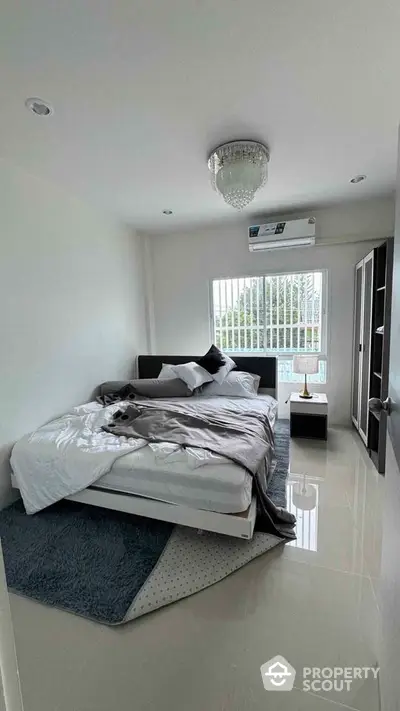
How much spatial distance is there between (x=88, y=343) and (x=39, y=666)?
99.6 inches

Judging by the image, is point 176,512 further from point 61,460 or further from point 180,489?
point 61,460

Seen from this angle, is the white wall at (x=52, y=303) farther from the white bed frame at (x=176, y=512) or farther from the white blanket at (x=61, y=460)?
the white bed frame at (x=176, y=512)

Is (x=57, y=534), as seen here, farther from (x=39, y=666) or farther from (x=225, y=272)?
Answer: (x=225, y=272)

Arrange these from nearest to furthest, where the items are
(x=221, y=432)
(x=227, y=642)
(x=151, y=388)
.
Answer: (x=227, y=642) → (x=221, y=432) → (x=151, y=388)

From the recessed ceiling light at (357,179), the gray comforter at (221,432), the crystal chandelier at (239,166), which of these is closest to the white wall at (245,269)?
the recessed ceiling light at (357,179)

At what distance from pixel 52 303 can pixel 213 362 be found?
5.86 ft

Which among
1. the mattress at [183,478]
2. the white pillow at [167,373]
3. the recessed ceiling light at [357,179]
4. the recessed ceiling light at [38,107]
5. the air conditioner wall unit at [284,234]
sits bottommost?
the mattress at [183,478]

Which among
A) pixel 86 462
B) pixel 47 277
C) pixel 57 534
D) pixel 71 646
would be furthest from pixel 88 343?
pixel 71 646

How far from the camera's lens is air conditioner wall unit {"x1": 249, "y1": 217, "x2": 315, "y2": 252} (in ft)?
11.8

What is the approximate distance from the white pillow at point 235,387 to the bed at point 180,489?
4.85ft

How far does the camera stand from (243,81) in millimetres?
1648

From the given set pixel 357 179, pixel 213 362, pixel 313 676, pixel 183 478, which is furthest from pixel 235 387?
pixel 313 676

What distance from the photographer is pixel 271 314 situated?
410 centimetres

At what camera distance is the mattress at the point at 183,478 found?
5.76 feet
